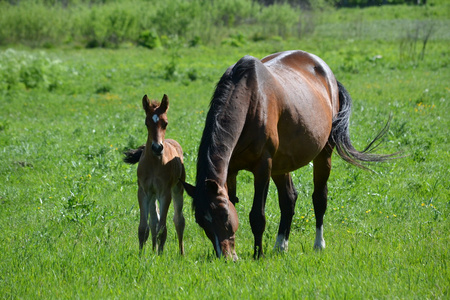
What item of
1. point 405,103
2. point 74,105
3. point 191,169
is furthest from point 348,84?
point 191,169

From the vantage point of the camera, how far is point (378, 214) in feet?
22.4

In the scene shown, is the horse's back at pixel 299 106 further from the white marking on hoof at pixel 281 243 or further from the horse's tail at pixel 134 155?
the horse's tail at pixel 134 155

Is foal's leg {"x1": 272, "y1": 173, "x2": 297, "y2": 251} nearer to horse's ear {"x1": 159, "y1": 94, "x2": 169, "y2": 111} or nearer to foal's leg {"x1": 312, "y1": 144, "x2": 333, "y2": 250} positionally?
foal's leg {"x1": 312, "y1": 144, "x2": 333, "y2": 250}

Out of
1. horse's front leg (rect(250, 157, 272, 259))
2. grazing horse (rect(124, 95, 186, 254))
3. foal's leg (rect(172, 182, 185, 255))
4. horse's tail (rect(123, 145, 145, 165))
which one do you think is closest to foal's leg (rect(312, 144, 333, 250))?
horse's front leg (rect(250, 157, 272, 259))

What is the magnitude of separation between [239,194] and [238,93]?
2929 mm

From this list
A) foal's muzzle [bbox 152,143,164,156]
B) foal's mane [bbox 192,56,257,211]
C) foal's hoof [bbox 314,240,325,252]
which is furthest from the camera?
foal's hoof [bbox 314,240,325,252]

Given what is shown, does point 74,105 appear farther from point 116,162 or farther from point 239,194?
point 239,194

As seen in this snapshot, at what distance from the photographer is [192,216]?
6930mm

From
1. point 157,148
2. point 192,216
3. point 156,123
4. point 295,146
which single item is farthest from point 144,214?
point 295,146

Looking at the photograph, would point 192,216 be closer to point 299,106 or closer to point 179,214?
point 179,214

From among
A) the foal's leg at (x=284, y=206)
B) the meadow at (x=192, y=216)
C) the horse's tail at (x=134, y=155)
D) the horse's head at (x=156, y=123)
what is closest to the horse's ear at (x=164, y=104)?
the horse's head at (x=156, y=123)

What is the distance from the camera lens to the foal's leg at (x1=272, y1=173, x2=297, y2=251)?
6.09 metres

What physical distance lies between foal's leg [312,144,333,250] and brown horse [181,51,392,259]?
1 cm

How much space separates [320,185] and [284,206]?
30.9 inches
